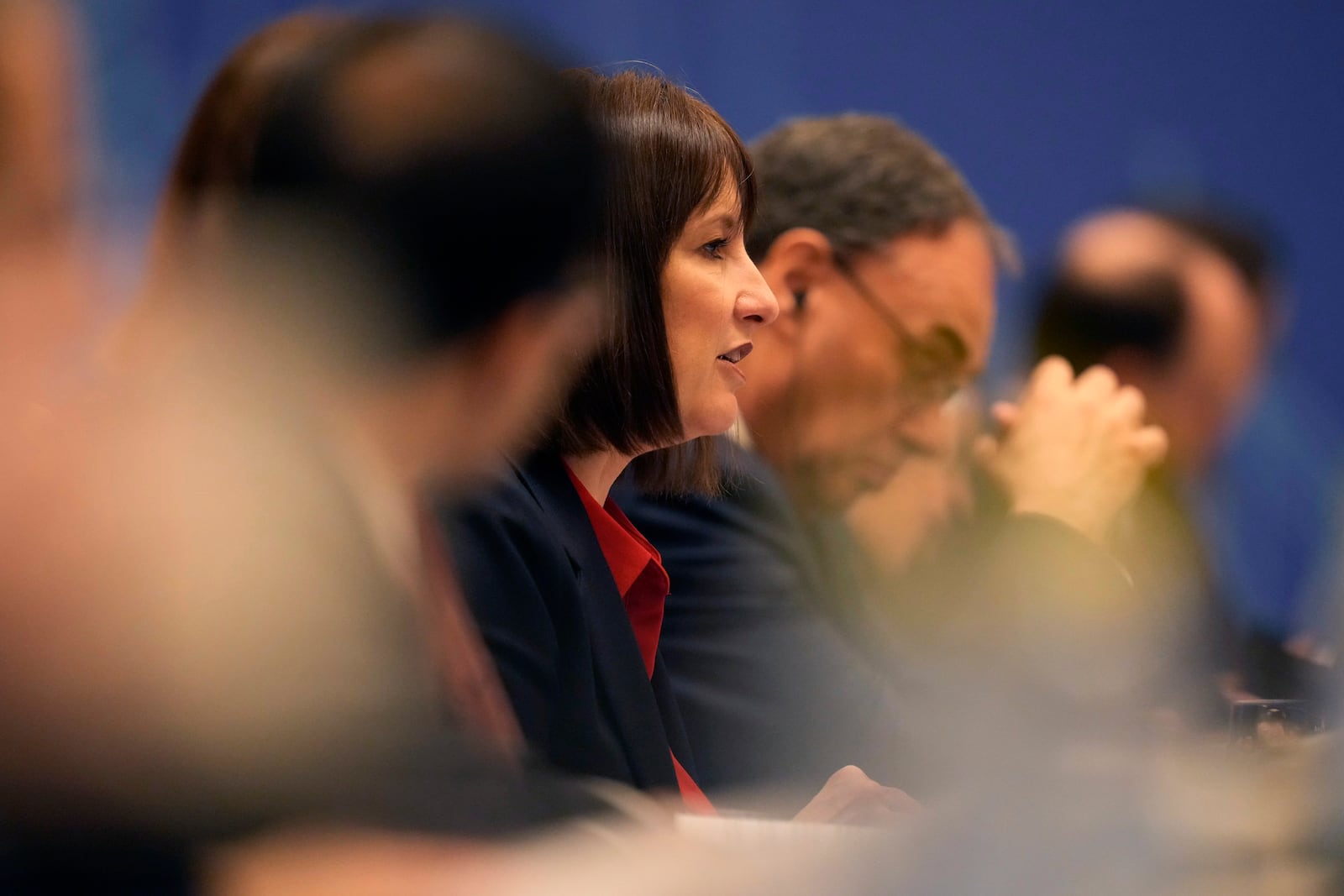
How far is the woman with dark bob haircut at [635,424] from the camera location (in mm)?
876

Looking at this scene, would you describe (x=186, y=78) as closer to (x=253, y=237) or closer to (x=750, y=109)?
(x=750, y=109)

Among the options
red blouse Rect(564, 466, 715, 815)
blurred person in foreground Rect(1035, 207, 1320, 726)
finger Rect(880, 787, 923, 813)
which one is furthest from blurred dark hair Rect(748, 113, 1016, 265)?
finger Rect(880, 787, 923, 813)

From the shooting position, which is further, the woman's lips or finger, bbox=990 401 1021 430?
finger, bbox=990 401 1021 430

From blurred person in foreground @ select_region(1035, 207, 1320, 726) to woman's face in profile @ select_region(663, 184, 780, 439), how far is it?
1.42 ft

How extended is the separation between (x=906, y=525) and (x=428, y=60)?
1.04 m

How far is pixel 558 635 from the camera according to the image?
88 cm

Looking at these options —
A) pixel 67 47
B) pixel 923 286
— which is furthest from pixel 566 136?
pixel 923 286

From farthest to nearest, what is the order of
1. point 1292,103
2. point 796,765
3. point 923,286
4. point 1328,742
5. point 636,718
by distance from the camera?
1. point 1292,103
2. point 923,286
3. point 796,765
4. point 636,718
5. point 1328,742

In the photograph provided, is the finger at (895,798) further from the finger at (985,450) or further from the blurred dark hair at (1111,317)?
the blurred dark hair at (1111,317)

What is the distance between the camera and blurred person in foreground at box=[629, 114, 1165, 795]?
116 centimetres

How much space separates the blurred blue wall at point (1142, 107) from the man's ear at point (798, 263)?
238mm

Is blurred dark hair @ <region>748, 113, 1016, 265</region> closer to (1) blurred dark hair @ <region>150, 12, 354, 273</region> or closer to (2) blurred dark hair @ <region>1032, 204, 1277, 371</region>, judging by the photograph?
(2) blurred dark hair @ <region>1032, 204, 1277, 371</region>

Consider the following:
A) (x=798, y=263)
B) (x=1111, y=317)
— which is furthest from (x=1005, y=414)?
(x=798, y=263)

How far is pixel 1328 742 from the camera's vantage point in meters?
0.59
